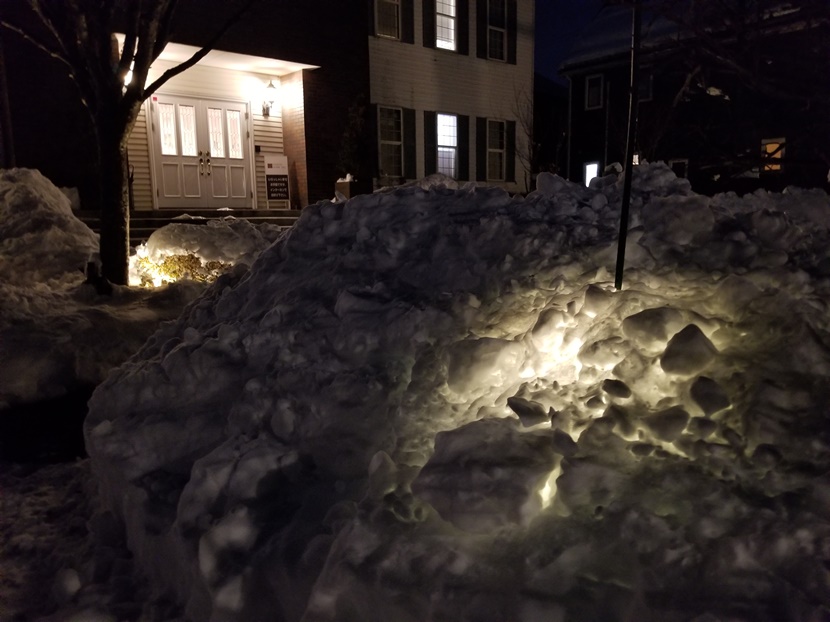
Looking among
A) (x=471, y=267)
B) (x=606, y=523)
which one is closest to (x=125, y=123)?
(x=471, y=267)

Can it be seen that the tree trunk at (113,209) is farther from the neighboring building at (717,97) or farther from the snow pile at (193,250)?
the neighboring building at (717,97)

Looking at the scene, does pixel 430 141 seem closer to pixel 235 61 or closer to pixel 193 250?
pixel 235 61

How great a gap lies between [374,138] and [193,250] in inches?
318

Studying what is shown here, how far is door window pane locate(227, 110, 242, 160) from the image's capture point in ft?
48.8

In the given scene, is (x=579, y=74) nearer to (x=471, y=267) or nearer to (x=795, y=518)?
(x=471, y=267)

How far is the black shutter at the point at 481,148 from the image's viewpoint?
20.0 metres

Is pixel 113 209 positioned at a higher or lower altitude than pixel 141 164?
lower

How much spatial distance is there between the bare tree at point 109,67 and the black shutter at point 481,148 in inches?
485

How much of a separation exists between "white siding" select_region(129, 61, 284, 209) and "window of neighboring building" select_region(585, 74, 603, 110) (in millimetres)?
14597

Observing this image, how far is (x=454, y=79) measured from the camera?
19031 mm

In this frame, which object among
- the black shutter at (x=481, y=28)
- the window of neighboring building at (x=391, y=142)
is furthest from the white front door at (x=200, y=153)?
the black shutter at (x=481, y=28)

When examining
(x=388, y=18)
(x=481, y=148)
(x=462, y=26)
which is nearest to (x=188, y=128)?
(x=388, y=18)

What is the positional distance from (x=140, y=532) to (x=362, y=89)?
1495 centimetres

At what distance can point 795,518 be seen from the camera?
6.22 feet
